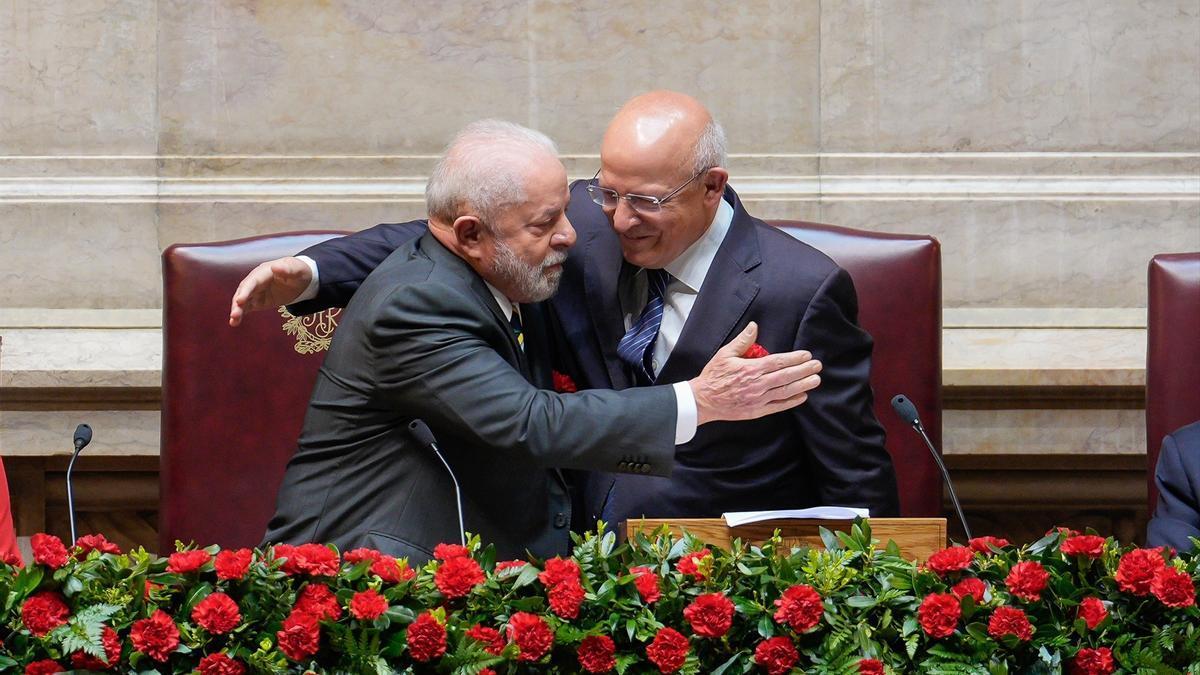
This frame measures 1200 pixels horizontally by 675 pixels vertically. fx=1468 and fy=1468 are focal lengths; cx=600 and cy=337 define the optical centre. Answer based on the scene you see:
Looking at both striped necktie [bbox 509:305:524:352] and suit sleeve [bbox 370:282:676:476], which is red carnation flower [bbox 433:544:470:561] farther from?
striped necktie [bbox 509:305:524:352]

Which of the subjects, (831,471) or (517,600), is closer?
(517,600)

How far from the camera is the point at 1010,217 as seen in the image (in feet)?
12.3

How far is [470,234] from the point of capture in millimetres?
2494

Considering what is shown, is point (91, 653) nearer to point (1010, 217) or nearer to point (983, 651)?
point (983, 651)

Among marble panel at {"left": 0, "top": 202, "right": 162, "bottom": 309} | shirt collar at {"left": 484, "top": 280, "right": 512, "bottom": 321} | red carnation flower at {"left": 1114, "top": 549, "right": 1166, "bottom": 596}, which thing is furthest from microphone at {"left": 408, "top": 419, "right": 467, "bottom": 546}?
marble panel at {"left": 0, "top": 202, "right": 162, "bottom": 309}

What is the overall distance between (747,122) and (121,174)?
161cm

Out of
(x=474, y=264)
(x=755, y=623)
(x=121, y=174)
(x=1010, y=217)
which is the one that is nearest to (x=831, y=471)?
(x=474, y=264)

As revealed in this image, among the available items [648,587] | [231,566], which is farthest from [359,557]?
[648,587]

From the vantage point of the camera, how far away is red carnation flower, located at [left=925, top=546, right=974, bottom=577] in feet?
6.32

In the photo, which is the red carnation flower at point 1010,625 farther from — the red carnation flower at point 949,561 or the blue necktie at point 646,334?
the blue necktie at point 646,334

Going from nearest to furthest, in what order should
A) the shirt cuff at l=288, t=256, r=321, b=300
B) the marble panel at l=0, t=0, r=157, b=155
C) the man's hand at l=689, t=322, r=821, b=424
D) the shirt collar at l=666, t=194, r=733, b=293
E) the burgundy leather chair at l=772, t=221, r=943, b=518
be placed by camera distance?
the man's hand at l=689, t=322, r=821, b=424, the shirt cuff at l=288, t=256, r=321, b=300, the shirt collar at l=666, t=194, r=733, b=293, the burgundy leather chair at l=772, t=221, r=943, b=518, the marble panel at l=0, t=0, r=157, b=155

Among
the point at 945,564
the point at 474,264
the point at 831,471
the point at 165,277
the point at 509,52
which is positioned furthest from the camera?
the point at 509,52

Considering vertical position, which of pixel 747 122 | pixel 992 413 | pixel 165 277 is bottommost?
pixel 992 413

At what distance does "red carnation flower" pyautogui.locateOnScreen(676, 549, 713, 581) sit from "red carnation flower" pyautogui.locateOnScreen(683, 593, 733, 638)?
7cm
